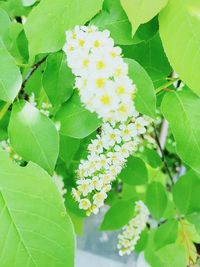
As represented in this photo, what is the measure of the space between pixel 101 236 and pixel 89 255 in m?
0.07

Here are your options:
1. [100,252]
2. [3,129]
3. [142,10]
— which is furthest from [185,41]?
[100,252]

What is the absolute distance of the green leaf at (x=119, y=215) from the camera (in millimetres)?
927

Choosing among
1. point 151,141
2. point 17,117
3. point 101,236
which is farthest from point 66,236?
point 101,236

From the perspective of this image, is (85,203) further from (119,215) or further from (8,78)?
(119,215)

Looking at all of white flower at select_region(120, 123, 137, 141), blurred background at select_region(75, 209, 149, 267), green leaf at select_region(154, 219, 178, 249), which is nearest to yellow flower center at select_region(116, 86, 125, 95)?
white flower at select_region(120, 123, 137, 141)

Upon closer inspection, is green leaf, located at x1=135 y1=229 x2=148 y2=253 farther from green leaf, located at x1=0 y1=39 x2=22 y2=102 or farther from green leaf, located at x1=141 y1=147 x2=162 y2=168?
green leaf, located at x1=0 y1=39 x2=22 y2=102

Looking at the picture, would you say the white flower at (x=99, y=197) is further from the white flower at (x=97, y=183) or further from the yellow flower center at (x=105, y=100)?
the yellow flower center at (x=105, y=100)

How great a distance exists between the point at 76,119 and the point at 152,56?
15cm

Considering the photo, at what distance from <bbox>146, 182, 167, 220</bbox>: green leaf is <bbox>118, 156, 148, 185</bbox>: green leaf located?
10 cm

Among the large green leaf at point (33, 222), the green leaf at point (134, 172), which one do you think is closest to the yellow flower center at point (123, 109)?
the large green leaf at point (33, 222)

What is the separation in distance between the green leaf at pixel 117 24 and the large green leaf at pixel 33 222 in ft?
0.59

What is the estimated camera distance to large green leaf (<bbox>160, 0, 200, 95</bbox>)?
498 mm

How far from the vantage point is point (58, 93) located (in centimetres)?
56

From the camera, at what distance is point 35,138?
52 centimetres
